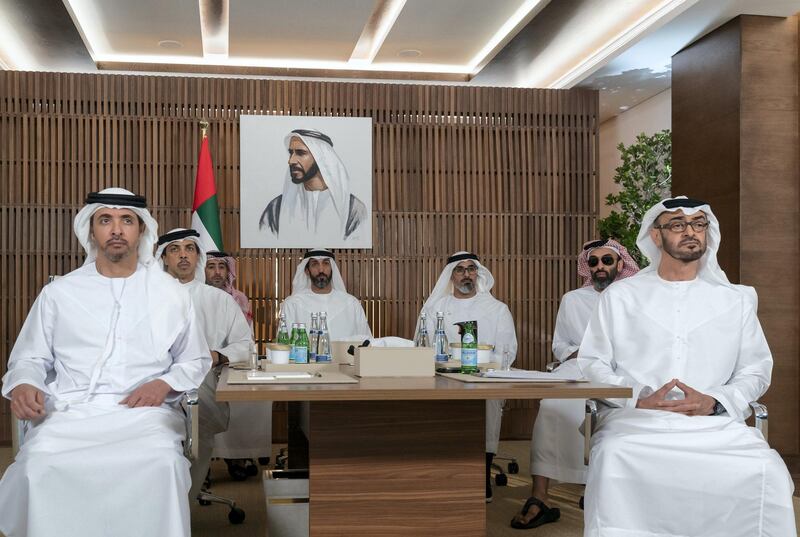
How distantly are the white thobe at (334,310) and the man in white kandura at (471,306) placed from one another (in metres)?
A: 0.71

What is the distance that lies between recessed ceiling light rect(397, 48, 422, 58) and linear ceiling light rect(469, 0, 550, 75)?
0.54 metres

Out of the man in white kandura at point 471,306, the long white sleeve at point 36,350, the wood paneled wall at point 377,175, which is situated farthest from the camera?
the wood paneled wall at point 377,175

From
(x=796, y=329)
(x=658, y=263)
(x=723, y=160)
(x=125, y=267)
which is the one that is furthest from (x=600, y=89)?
(x=125, y=267)

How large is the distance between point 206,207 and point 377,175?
5.19 feet

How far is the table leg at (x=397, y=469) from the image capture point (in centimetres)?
342

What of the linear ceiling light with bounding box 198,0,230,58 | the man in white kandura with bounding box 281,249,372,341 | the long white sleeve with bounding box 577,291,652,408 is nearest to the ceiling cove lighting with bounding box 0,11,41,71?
the linear ceiling light with bounding box 198,0,230,58

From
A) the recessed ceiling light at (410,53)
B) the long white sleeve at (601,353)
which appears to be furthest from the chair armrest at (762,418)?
the recessed ceiling light at (410,53)

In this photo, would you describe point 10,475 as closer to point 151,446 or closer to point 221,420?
point 151,446

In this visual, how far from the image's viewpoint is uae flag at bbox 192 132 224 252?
288 inches

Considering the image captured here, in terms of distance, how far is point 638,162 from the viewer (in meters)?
8.55

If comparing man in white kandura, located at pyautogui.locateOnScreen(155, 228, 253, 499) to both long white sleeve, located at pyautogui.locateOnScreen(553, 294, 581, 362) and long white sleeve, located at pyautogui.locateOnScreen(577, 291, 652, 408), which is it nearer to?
long white sleeve, located at pyautogui.locateOnScreen(553, 294, 581, 362)

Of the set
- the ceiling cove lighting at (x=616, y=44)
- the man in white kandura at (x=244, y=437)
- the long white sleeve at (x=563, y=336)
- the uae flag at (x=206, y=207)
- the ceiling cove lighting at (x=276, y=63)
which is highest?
the ceiling cove lighting at (x=276, y=63)

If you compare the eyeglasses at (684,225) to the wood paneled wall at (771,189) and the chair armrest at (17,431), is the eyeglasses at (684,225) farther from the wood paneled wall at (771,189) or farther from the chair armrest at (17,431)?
the chair armrest at (17,431)

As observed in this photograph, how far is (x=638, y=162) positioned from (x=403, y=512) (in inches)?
233
